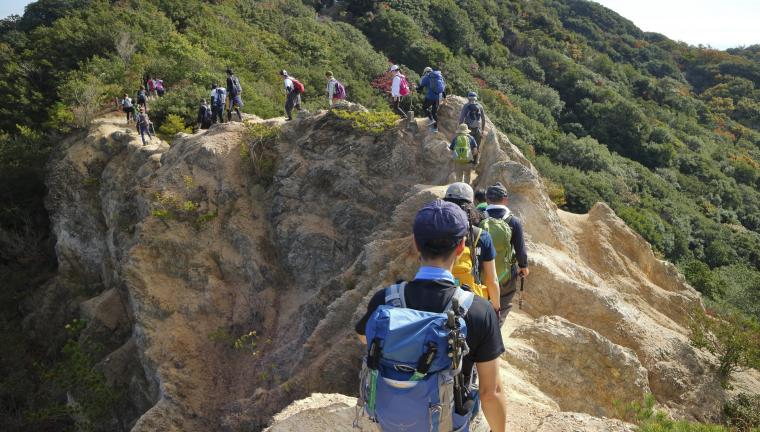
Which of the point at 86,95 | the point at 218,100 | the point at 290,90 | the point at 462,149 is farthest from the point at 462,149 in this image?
the point at 86,95

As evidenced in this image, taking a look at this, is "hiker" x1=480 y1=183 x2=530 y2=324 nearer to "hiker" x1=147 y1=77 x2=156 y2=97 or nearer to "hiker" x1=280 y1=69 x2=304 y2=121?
"hiker" x1=280 y1=69 x2=304 y2=121

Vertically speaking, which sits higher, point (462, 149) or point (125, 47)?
point (125, 47)

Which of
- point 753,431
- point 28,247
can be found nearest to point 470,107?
point 753,431

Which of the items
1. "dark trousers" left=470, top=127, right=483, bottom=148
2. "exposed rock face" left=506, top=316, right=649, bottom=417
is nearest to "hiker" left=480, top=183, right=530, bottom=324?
"exposed rock face" left=506, top=316, right=649, bottom=417

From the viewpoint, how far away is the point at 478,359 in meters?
3.24

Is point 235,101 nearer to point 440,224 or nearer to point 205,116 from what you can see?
point 205,116

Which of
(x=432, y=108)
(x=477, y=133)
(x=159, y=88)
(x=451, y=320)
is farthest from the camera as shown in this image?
(x=159, y=88)

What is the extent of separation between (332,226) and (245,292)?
280cm

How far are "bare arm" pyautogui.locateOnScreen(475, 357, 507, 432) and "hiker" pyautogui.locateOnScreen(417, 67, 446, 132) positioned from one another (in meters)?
10.4

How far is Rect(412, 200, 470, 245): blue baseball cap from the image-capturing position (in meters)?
3.30

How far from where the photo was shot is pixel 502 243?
5855 millimetres

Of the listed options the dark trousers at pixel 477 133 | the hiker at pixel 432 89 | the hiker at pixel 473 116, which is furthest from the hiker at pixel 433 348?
the hiker at pixel 432 89

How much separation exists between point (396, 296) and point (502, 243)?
9.40ft

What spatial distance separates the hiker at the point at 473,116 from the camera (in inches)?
467
